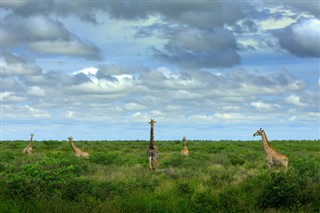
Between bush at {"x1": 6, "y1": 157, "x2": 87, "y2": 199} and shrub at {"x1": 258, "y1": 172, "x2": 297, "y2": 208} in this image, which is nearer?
shrub at {"x1": 258, "y1": 172, "x2": 297, "y2": 208}

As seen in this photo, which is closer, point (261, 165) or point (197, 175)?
point (197, 175)

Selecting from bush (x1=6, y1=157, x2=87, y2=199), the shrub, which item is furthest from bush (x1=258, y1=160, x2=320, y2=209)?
bush (x1=6, y1=157, x2=87, y2=199)

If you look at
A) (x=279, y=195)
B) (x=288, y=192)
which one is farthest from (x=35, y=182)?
(x=288, y=192)

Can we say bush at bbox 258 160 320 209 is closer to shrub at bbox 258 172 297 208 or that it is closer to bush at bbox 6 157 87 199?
shrub at bbox 258 172 297 208

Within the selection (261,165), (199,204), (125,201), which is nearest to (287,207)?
(199,204)

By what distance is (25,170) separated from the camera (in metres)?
14.8

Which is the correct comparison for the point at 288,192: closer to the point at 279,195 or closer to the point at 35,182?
the point at 279,195

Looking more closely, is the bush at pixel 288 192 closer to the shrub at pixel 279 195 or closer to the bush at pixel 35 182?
the shrub at pixel 279 195

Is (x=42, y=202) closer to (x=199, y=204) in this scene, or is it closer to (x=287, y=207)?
(x=199, y=204)

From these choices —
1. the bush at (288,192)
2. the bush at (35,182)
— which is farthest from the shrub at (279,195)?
the bush at (35,182)

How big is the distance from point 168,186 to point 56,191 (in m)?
4.07

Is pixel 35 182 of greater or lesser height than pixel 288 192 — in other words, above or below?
above

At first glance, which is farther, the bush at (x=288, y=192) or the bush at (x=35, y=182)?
the bush at (x=35, y=182)

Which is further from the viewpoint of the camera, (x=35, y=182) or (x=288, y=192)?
(x=35, y=182)
